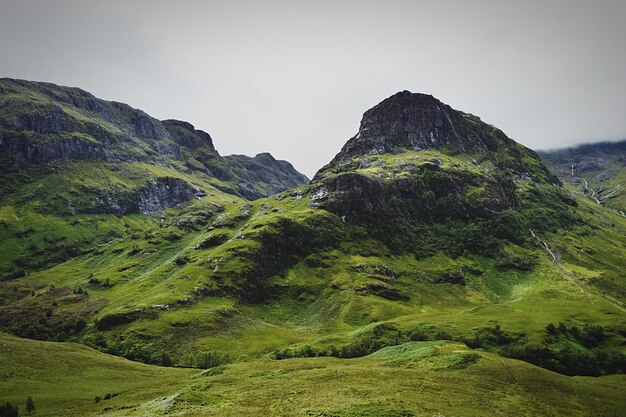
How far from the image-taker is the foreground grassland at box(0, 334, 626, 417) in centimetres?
6125

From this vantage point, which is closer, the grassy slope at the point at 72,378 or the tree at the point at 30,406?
the tree at the point at 30,406

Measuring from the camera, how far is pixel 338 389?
228 ft

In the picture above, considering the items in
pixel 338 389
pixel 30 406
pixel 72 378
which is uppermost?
pixel 30 406

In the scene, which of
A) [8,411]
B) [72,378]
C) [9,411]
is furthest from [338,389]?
[72,378]

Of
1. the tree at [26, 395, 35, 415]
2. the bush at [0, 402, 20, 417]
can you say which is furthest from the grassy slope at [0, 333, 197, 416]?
the bush at [0, 402, 20, 417]

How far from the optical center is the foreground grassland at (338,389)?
201 ft

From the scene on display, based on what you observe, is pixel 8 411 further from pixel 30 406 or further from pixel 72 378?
pixel 72 378

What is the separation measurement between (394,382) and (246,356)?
8802 cm

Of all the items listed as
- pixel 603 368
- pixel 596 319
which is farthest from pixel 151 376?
pixel 596 319

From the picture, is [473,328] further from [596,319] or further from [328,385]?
[328,385]

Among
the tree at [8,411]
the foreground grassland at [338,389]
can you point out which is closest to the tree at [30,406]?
the foreground grassland at [338,389]

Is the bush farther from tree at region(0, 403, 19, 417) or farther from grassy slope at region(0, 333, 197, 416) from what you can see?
grassy slope at region(0, 333, 197, 416)

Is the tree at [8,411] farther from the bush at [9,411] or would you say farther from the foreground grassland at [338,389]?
the foreground grassland at [338,389]

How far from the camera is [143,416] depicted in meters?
60.2
